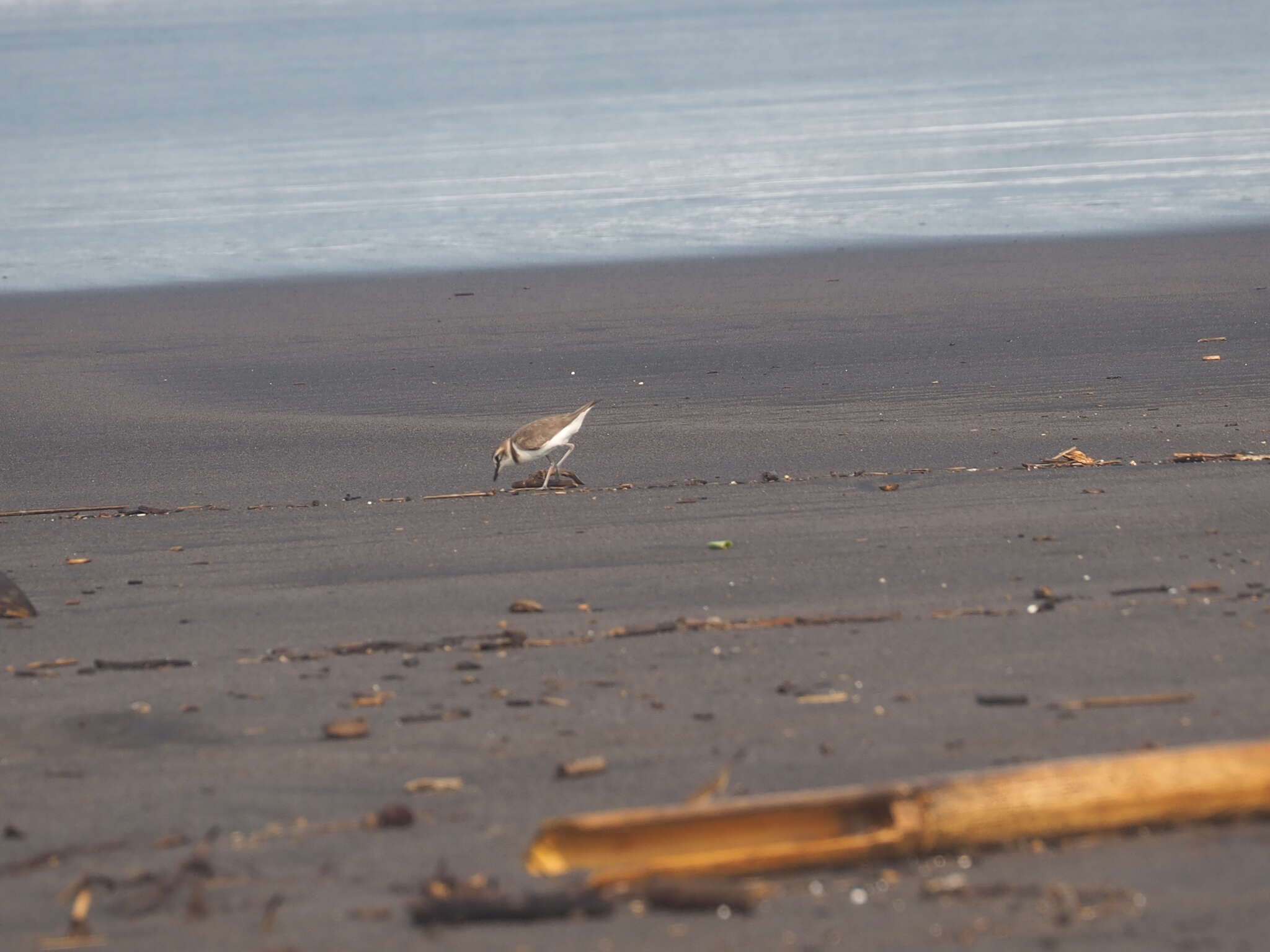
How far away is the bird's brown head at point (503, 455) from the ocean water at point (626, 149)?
11.2 m

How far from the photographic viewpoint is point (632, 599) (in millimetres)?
6203

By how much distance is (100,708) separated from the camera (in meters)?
5.02

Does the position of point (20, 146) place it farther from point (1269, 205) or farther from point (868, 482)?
point (868, 482)

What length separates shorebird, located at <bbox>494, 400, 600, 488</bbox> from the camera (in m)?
8.51

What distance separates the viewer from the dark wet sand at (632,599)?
361 centimetres

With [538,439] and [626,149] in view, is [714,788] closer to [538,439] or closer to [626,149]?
[538,439]

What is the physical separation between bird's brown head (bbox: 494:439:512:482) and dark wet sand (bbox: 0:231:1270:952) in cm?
40

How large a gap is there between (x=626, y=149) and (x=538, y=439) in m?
25.5

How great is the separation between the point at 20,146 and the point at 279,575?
124 ft

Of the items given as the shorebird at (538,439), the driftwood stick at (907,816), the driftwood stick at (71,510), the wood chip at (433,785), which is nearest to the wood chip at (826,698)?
the wood chip at (433,785)

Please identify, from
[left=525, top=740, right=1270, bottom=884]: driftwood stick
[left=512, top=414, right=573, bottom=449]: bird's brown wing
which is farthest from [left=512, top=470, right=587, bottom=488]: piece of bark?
[left=525, top=740, right=1270, bottom=884]: driftwood stick

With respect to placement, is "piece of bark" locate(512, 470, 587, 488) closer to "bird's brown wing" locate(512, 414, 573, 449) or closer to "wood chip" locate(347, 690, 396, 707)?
"bird's brown wing" locate(512, 414, 573, 449)

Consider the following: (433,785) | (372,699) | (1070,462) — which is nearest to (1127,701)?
(433,785)

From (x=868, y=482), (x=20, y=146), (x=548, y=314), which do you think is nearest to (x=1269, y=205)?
(x=548, y=314)
